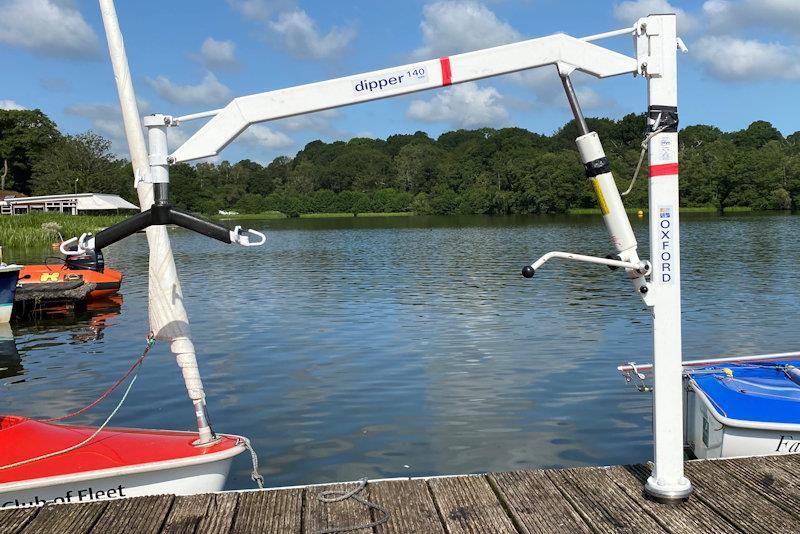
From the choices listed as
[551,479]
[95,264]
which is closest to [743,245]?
[95,264]

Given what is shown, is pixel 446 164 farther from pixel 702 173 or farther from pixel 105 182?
pixel 105 182

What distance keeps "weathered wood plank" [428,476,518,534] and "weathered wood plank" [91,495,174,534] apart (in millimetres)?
1922

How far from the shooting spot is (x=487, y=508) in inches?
211

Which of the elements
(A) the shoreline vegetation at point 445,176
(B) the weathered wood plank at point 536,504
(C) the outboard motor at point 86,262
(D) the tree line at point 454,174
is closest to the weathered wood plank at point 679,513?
(B) the weathered wood plank at point 536,504

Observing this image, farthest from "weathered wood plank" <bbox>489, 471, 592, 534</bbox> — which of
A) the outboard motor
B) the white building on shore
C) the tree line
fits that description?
the tree line

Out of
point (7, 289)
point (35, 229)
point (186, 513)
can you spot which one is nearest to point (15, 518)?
point (186, 513)

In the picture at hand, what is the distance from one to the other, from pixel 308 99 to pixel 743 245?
43.1 m

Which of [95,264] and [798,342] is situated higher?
[95,264]

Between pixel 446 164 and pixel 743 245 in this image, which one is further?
pixel 446 164

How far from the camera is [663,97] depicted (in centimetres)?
529

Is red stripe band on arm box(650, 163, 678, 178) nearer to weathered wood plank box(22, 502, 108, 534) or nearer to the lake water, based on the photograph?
weathered wood plank box(22, 502, 108, 534)

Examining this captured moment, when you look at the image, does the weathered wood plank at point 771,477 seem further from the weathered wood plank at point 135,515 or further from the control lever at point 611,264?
the weathered wood plank at point 135,515

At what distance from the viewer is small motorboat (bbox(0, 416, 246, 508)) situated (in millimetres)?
6137

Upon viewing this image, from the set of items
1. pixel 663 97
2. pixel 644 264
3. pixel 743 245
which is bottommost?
pixel 743 245
